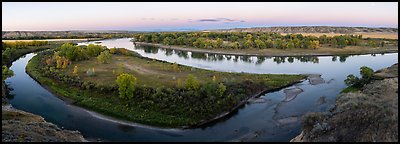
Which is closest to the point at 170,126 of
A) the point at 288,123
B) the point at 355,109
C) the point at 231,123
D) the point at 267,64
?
the point at 231,123

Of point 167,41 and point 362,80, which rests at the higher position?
point 167,41

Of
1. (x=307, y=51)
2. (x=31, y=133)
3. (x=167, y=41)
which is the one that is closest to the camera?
(x=31, y=133)

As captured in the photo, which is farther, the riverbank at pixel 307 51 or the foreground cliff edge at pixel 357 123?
the riverbank at pixel 307 51

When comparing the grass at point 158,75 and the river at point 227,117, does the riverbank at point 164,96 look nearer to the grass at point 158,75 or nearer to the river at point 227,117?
the grass at point 158,75

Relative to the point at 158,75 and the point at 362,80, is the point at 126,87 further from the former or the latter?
the point at 362,80

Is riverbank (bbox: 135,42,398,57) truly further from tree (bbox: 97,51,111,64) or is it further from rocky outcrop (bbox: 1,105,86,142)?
rocky outcrop (bbox: 1,105,86,142)

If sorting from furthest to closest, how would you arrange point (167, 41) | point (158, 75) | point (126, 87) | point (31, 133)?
1. point (167, 41)
2. point (158, 75)
3. point (126, 87)
4. point (31, 133)

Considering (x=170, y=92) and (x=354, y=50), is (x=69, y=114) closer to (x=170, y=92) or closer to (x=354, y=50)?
(x=170, y=92)

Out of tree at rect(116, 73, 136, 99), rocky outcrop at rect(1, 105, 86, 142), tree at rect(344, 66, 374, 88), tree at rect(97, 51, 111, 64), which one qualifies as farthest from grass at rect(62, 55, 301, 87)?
rocky outcrop at rect(1, 105, 86, 142)

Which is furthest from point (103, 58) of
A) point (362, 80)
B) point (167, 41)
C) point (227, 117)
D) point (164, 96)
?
point (167, 41)

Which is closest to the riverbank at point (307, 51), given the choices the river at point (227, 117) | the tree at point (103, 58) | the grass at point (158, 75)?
the river at point (227, 117)
